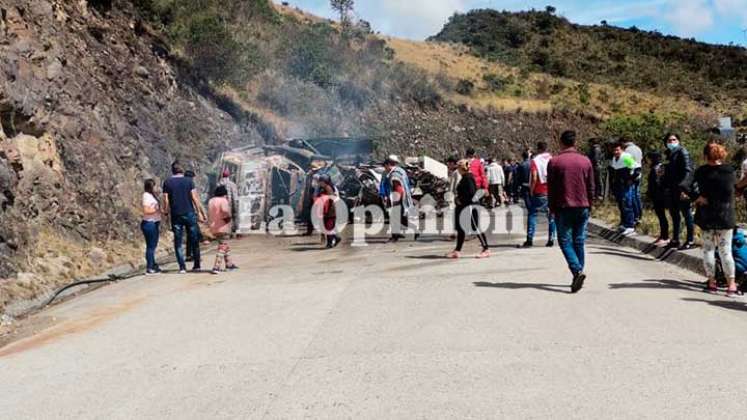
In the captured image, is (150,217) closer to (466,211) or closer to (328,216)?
(328,216)

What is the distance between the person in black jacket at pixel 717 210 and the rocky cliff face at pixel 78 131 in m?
9.10

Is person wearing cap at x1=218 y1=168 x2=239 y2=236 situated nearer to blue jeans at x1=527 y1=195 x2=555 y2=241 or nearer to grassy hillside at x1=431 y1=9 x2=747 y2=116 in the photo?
blue jeans at x1=527 y1=195 x2=555 y2=241

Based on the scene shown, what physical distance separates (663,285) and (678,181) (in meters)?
Result: 2.32

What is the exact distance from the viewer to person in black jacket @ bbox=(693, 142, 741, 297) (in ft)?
27.8

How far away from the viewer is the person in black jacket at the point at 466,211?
41.1 feet

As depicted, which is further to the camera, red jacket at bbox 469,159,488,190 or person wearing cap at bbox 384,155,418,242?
person wearing cap at bbox 384,155,418,242

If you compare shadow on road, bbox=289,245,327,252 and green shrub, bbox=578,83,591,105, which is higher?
green shrub, bbox=578,83,591,105

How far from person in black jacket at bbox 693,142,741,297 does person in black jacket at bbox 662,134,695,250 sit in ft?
6.16

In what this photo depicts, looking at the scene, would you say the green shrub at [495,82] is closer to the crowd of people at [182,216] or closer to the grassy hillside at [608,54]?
the grassy hillside at [608,54]

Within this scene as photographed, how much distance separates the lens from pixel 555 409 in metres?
4.95

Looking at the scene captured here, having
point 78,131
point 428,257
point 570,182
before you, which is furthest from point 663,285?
point 78,131

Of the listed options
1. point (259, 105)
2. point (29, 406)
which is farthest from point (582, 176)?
point (259, 105)

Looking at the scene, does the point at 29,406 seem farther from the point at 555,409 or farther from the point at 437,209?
the point at 437,209

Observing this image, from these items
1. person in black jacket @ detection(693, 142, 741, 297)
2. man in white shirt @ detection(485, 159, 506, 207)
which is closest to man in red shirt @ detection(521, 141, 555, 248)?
person in black jacket @ detection(693, 142, 741, 297)
